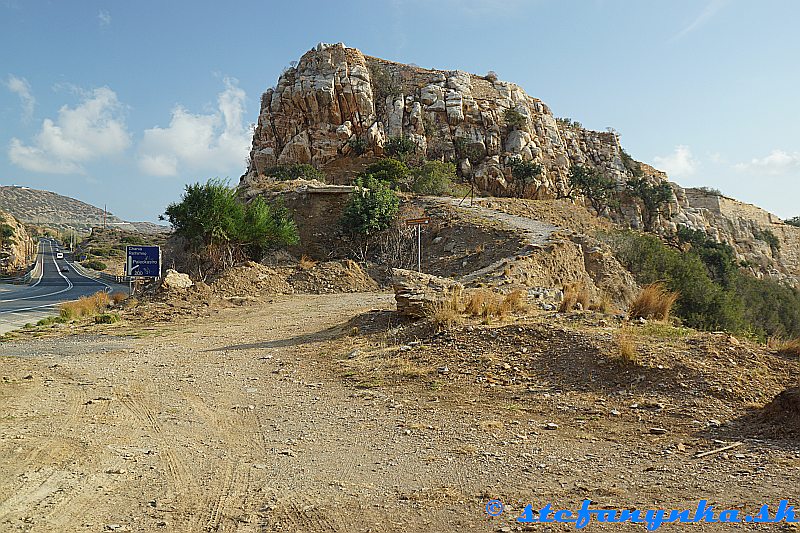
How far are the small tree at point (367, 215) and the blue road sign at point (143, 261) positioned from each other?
7.95 meters

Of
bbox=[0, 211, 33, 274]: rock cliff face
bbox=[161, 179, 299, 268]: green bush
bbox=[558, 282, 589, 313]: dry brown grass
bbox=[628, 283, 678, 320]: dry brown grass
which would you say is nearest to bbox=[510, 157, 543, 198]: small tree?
bbox=[161, 179, 299, 268]: green bush

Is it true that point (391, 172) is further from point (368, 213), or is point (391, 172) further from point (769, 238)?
point (769, 238)

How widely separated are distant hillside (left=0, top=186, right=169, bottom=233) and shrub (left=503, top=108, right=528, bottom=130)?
98.5 metres

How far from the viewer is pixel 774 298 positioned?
1437 inches

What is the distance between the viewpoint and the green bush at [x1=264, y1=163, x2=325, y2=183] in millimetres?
42719

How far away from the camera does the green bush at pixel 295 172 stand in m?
42.7

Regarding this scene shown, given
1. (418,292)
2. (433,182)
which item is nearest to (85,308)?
(418,292)

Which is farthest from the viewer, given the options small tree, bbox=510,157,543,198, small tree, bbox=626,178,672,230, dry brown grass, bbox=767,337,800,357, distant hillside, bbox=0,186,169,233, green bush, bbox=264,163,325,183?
distant hillside, bbox=0,186,169,233

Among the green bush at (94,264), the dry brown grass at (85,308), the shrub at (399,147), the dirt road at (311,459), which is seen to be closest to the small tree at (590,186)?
the shrub at (399,147)

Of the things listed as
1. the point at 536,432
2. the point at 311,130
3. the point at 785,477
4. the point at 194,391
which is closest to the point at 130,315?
the point at 194,391

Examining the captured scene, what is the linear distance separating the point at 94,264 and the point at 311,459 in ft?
232

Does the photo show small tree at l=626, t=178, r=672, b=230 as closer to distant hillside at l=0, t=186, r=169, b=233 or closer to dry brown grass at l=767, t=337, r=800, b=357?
dry brown grass at l=767, t=337, r=800, b=357

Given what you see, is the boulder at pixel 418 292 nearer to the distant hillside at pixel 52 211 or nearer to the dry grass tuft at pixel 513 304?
the dry grass tuft at pixel 513 304

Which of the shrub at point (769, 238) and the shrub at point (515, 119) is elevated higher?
the shrub at point (515, 119)
